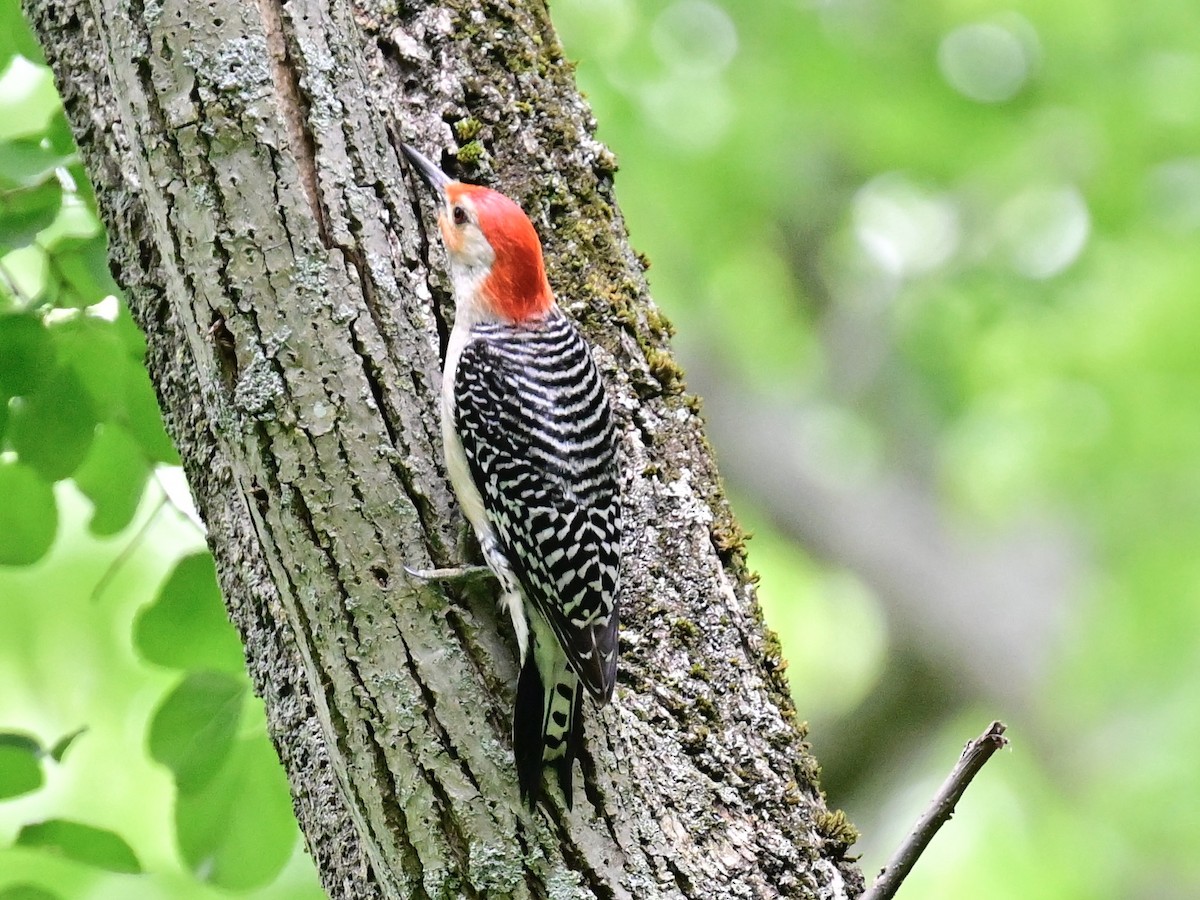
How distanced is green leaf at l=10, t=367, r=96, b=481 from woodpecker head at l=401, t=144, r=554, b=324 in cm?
101

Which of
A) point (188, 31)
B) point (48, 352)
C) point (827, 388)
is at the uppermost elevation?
point (827, 388)

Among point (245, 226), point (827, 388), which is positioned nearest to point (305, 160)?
point (245, 226)

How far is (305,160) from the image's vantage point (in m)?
2.54

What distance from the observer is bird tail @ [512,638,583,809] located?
2535 millimetres

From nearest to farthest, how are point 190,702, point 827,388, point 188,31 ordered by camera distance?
point 188,31 < point 190,702 < point 827,388

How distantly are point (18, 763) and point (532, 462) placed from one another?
145cm

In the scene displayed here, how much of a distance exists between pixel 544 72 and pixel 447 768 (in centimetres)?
196

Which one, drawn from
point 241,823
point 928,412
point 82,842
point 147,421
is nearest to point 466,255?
point 147,421

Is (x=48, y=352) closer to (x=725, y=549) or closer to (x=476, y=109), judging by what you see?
(x=476, y=109)

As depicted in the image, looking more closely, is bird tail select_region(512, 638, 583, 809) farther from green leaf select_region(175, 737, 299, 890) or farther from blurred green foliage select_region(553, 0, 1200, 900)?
blurred green foliage select_region(553, 0, 1200, 900)

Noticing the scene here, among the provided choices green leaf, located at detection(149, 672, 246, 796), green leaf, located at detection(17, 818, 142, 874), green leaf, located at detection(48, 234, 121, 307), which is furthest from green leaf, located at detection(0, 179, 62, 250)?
green leaf, located at detection(17, 818, 142, 874)

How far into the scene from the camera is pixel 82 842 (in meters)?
3.05

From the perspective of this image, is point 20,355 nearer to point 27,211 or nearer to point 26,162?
point 27,211

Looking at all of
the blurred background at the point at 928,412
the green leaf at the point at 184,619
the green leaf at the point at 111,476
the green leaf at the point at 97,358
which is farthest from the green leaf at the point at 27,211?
Result: the blurred background at the point at 928,412
